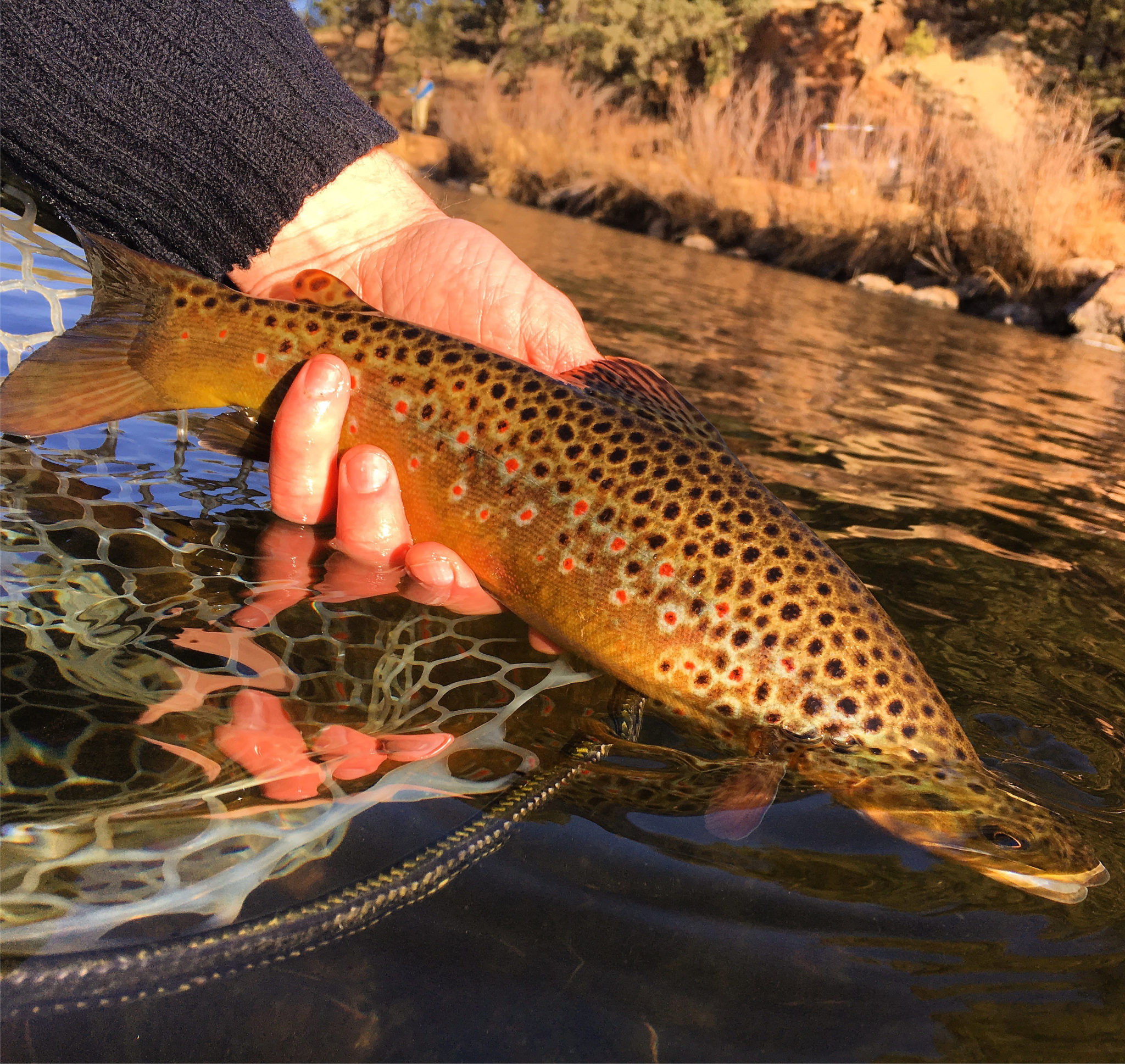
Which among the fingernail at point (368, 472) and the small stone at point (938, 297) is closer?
the fingernail at point (368, 472)

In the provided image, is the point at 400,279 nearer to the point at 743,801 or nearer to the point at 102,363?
the point at 102,363

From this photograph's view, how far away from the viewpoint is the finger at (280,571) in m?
3.40

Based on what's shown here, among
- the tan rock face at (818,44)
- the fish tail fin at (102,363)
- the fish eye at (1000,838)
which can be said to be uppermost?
the tan rock face at (818,44)

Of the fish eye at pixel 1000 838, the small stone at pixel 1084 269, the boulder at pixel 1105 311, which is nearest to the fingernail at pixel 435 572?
the fish eye at pixel 1000 838

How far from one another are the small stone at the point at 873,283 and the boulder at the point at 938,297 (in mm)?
550

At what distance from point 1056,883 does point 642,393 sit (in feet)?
6.86

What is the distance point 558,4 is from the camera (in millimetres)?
50406

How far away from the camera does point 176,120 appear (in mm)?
4012

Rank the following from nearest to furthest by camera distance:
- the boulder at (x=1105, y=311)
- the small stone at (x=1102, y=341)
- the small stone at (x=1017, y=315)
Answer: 1. the small stone at (x=1102, y=341)
2. the boulder at (x=1105, y=311)
3. the small stone at (x=1017, y=315)

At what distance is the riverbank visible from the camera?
66.7ft

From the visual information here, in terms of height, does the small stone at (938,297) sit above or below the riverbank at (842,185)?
below

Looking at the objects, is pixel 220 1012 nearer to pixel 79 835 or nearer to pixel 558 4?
pixel 79 835

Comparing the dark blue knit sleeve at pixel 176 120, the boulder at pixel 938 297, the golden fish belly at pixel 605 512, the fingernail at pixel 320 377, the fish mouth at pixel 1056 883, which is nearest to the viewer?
the fish mouth at pixel 1056 883

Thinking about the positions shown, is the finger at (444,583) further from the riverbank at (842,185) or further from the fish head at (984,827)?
the riverbank at (842,185)
